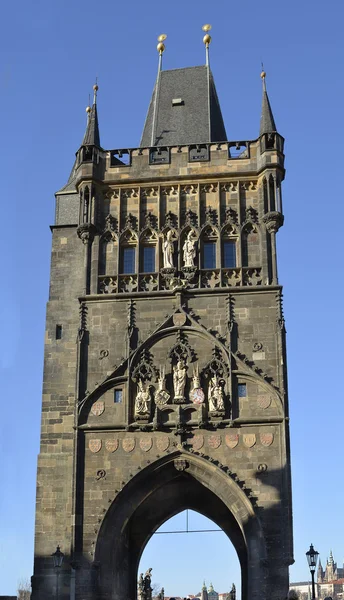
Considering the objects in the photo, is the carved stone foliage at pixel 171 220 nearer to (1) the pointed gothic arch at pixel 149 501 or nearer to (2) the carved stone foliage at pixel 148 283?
(2) the carved stone foliage at pixel 148 283

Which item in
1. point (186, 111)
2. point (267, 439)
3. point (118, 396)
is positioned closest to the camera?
point (267, 439)

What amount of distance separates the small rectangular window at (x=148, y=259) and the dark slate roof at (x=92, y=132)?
3520mm

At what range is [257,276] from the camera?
2397 cm

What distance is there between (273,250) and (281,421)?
4641 millimetres

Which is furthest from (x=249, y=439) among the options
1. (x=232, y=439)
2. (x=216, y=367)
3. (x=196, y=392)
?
(x=216, y=367)

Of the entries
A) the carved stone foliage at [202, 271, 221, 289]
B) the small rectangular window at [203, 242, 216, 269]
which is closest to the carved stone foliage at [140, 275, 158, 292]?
the carved stone foliage at [202, 271, 221, 289]

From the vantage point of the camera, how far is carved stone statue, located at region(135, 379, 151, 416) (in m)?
22.6

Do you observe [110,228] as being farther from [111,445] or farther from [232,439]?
[232,439]

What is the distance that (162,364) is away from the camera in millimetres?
23172

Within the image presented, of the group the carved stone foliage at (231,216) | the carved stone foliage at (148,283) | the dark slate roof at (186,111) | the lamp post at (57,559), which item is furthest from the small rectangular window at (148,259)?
the lamp post at (57,559)

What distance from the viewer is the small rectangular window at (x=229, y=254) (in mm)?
24312

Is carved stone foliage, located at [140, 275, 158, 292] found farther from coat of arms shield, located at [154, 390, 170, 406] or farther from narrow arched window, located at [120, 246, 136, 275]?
coat of arms shield, located at [154, 390, 170, 406]

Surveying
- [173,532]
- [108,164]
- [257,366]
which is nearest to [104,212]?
[108,164]

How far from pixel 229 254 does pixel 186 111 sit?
6403mm
